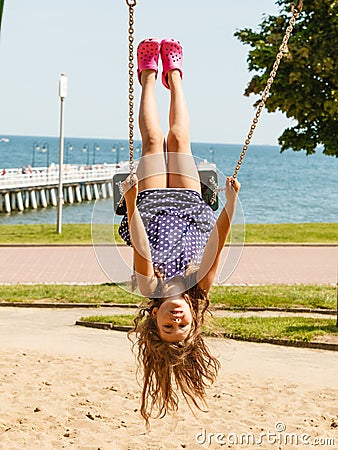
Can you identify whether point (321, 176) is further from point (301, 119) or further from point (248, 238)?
point (301, 119)

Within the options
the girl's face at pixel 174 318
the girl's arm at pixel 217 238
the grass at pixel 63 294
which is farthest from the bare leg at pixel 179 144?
the grass at pixel 63 294

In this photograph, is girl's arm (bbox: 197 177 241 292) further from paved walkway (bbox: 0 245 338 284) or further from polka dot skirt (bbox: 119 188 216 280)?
paved walkway (bbox: 0 245 338 284)

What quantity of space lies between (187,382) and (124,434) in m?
1.10

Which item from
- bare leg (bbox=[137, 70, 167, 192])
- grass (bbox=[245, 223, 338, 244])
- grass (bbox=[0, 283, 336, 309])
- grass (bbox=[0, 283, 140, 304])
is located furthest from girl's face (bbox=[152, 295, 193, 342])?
grass (bbox=[245, 223, 338, 244])

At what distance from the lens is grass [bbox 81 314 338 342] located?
29.7 ft

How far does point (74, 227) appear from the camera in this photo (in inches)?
833

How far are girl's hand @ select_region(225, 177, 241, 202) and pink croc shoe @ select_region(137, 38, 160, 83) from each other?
1514mm

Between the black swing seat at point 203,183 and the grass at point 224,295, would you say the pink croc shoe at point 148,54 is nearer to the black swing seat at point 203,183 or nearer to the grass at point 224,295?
the black swing seat at point 203,183

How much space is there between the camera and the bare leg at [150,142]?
5.00m

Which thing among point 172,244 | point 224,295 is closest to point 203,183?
point 172,244

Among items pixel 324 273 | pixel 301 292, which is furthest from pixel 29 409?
pixel 324 273

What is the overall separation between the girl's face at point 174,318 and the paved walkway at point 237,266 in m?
7.11

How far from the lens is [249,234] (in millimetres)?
19609

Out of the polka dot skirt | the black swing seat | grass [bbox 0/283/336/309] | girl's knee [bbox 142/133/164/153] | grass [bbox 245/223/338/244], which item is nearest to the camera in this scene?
the polka dot skirt
